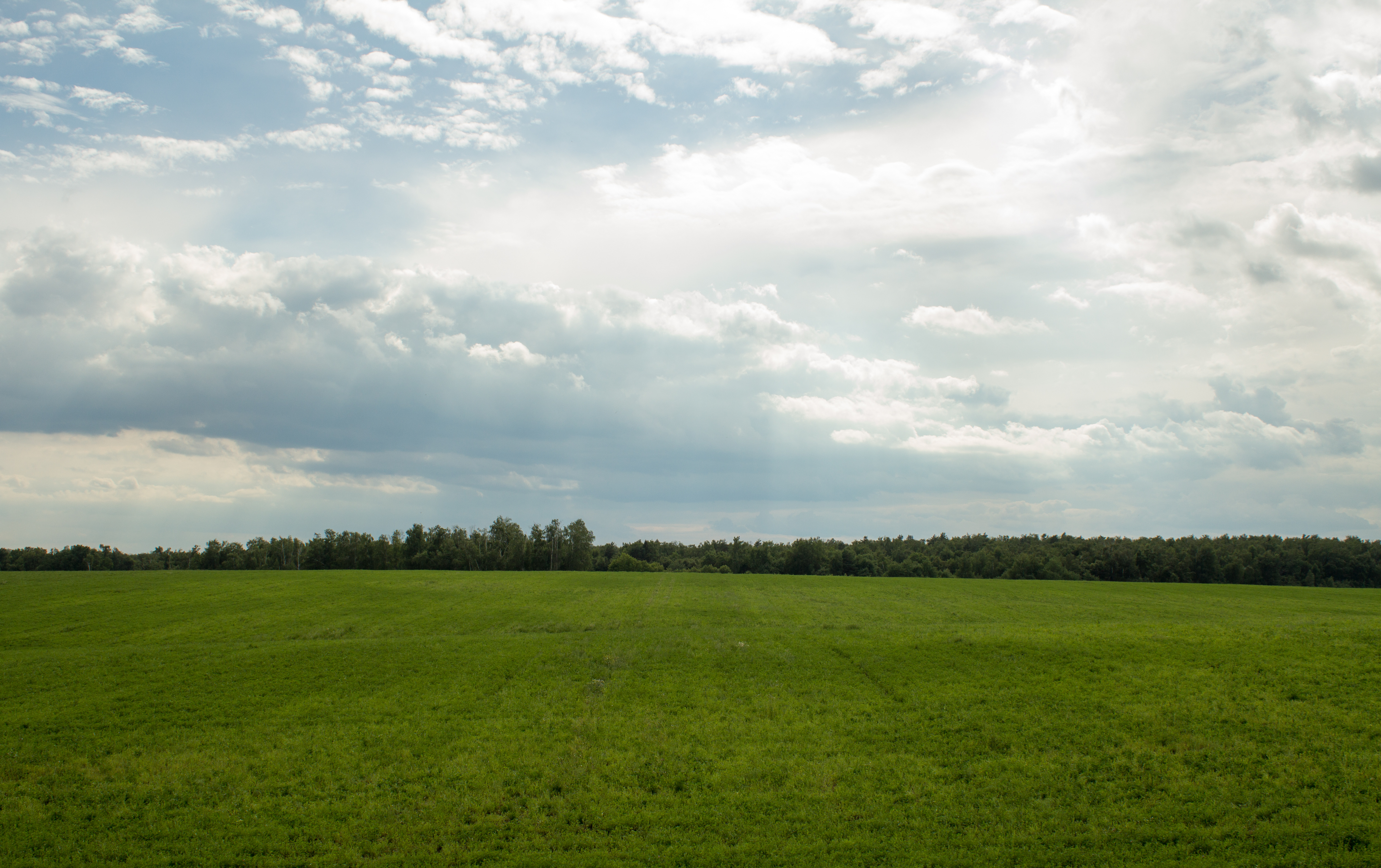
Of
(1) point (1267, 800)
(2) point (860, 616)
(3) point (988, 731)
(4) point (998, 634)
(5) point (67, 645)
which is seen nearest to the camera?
(1) point (1267, 800)

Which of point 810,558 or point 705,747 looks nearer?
point 705,747

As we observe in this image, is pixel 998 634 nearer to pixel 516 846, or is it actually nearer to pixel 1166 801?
pixel 1166 801

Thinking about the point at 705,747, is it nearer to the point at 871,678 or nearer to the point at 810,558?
the point at 871,678

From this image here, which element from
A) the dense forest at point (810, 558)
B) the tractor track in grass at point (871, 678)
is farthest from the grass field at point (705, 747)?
the dense forest at point (810, 558)

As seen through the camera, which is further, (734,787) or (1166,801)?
(734,787)

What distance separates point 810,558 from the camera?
484 ft

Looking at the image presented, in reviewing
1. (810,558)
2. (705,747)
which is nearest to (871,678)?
(705,747)

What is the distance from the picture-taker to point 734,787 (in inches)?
813

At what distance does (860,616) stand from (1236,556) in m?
128

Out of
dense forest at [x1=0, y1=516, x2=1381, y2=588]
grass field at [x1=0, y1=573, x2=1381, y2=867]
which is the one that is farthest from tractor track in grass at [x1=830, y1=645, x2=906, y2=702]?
dense forest at [x1=0, y1=516, x2=1381, y2=588]

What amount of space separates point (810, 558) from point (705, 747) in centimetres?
12777

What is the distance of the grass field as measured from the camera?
17328 millimetres

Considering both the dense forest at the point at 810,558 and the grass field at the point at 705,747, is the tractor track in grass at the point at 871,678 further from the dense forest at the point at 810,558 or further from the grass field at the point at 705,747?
the dense forest at the point at 810,558

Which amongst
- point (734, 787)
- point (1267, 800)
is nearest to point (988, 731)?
point (1267, 800)
